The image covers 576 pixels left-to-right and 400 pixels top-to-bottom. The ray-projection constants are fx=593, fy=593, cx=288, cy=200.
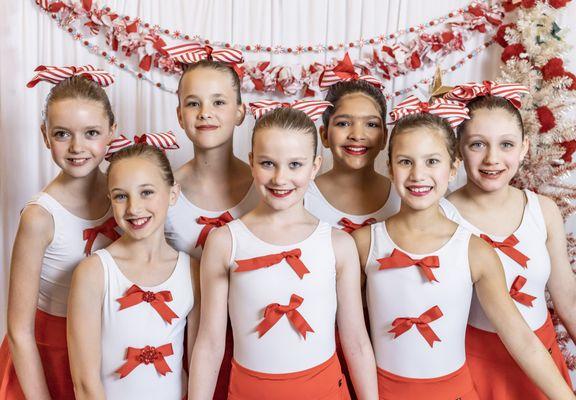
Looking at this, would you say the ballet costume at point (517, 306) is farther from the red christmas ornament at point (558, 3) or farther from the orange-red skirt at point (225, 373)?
the red christmas ornament at point (558, 3)

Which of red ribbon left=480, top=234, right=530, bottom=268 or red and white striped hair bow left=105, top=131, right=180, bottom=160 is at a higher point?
red and white striped hair bow left=105, top=131, right=180, bottom=160

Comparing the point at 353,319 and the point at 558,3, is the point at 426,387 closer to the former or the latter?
the point at 353,319

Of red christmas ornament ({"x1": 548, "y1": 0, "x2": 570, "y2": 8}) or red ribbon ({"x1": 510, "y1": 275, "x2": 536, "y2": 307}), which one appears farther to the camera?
red christmas ornament ({"x1": 548, "y1": 0, "x2": 570, "y2": 8})

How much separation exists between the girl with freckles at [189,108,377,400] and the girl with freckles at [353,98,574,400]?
8 cm

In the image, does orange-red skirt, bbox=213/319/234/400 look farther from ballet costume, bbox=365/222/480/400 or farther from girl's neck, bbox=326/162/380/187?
girl's neck, bbox=326/162/380/187

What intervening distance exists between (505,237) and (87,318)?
1.23 meters

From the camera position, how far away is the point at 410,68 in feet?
8.35

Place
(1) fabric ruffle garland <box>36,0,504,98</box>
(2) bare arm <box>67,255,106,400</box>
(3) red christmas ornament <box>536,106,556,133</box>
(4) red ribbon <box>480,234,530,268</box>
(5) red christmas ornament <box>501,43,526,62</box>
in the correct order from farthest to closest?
(1) fabric ruffle garland <box>36,0,504,98</box>
(5) red christmas ornament <box>501,43,526,62</box>
(3) red christmas ornament <box>536,106,556,133</box>
(4) red ribbon <box>480,234,530,268</box>
(2) bare arm <box>67,255,106,400</box>

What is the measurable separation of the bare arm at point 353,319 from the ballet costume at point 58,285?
27.8 inches

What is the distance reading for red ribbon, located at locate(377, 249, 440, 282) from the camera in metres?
1.60

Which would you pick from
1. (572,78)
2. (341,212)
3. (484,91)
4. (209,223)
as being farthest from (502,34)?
(209,223)

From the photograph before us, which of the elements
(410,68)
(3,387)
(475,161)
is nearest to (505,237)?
(475,161)

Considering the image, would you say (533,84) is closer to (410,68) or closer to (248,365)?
(410,68)

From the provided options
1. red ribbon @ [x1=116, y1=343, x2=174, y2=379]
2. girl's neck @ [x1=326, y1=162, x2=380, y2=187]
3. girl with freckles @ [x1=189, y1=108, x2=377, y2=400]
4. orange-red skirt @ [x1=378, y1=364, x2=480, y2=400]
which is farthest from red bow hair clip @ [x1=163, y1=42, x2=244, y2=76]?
orange-red skirt @ [x1=378, y1=364, x2=480, y2=400]
